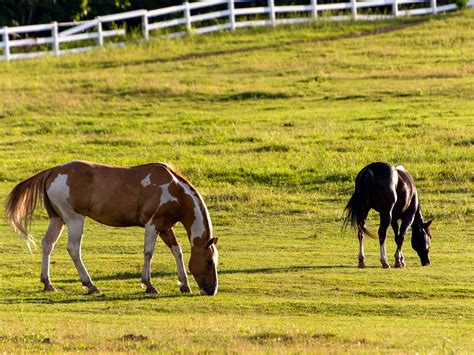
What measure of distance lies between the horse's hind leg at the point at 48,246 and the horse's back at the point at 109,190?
0.35m

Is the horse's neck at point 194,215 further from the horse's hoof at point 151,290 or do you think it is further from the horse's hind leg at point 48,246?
the horse's hind leg at point 48,246

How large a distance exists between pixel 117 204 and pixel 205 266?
143 cm

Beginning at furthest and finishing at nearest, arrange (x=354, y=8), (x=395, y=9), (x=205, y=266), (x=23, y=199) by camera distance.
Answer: (x=395, y=9) → (x=354, y=8) → (x=23, y=199) → (x=205, y=266)

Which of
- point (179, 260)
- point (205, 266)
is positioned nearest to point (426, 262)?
point (205, 266)

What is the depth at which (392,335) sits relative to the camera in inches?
538

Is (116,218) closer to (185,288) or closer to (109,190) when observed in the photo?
(109,190)

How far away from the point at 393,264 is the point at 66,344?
778 centimetres

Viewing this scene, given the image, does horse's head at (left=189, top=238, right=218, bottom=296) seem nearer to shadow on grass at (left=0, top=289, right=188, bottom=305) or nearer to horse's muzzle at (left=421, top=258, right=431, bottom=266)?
shadow on grass at (left=0, top=289, right=188, bottom=305)

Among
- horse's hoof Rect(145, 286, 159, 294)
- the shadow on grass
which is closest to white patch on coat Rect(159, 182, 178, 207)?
horse's hoof Rect(145, 286, 159, 294)

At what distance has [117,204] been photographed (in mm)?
16656

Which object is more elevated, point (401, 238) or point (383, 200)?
point (383, 200)

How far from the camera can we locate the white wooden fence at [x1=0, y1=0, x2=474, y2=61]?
44.7m

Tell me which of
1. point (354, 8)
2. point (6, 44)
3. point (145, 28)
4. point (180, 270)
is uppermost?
point (354, 8)

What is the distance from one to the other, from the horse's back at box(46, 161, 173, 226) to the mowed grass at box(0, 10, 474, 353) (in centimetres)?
108
